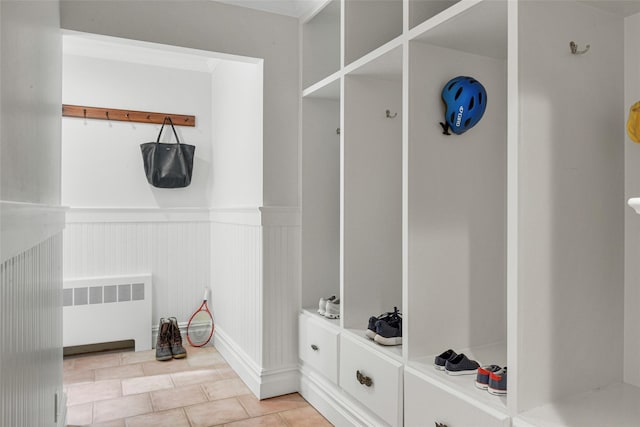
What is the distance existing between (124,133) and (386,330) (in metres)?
2.64

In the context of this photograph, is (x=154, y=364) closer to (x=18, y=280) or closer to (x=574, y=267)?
(x=18, y=280)

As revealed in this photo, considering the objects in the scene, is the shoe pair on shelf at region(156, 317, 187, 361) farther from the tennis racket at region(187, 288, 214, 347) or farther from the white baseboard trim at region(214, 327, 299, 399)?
Answer: the white baseboard trim at region(214, 327, 299, 399)

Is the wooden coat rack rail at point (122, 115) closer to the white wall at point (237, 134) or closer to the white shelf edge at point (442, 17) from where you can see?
the white wall at point (237, 134)

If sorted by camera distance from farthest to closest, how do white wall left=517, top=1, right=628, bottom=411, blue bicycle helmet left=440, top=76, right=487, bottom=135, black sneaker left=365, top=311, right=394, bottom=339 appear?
black sneaker left=365, top=311, right=394, bottom=339 < blue bicycle helmet left=440, top=76, right=487, bottom=135 < white wall left=517, top=1, right=628, bottom=411

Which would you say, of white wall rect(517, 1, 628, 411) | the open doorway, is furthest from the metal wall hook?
the open doorway

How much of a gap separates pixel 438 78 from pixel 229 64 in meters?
1.91

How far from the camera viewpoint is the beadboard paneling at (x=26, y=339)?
30.8 inches

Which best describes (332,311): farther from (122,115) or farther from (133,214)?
(122,115)

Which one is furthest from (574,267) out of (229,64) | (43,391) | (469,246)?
(229,64)

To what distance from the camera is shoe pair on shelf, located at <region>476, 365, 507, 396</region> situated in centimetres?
141

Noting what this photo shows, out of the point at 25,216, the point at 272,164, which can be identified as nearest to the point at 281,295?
the point at 272,164

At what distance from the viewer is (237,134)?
3.06m

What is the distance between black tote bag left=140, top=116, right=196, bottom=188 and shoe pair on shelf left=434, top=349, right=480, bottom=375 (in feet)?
8.35

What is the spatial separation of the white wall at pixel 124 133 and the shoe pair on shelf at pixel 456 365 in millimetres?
2581
